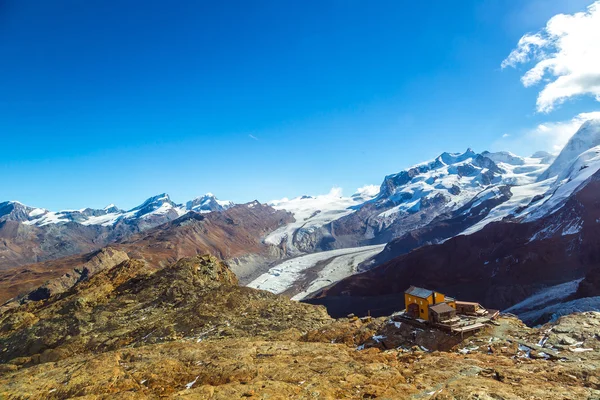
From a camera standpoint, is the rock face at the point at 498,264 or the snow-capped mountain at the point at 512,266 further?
the rock face at the point at 498,264

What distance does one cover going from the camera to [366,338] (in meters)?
28.5

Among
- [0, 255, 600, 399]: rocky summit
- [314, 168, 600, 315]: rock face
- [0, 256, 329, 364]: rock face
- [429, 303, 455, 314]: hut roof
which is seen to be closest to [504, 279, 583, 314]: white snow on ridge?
[314, 168, 600, 315]: rock face

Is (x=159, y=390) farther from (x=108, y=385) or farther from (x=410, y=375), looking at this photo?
(x=410, y=375)

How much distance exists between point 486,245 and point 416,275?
1406 inches

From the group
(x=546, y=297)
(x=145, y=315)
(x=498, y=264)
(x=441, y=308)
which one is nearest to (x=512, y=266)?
(x=498, y=264)

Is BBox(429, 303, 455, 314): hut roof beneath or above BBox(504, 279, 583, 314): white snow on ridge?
above

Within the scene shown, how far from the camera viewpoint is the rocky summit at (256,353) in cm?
1719

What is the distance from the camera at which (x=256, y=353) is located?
23984 mm

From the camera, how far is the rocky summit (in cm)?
1719

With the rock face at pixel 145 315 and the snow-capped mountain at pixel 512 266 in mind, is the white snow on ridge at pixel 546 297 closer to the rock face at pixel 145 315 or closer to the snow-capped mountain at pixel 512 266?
the snow-capped mountain at pixel 512 266

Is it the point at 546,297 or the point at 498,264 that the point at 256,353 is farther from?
the point at 498,264

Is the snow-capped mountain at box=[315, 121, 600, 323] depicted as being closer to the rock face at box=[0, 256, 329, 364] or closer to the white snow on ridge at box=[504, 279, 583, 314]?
the white snow on ridge at box=[504, 279, 583, 314]

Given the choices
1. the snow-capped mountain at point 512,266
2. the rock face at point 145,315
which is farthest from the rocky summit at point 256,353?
the snow-capped mountain at point 512,266

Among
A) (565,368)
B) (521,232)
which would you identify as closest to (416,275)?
(521,232)
